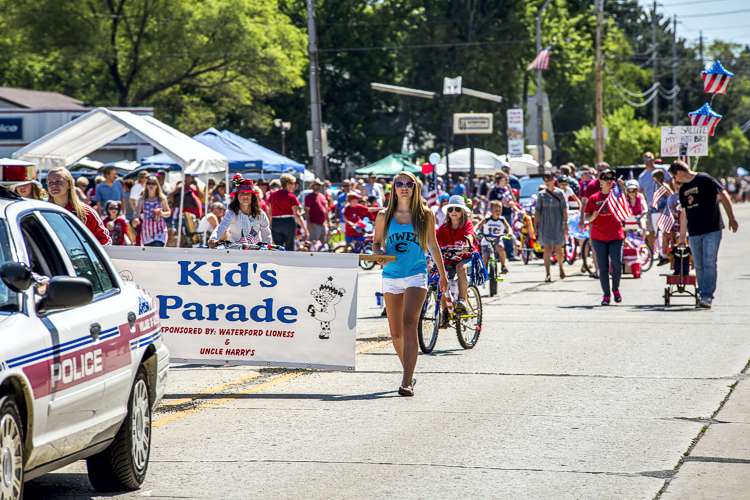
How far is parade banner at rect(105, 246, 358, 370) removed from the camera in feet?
37.5

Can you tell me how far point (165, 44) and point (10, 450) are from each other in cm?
5289

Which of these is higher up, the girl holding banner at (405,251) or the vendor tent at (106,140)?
the vendor tent at (106,140)

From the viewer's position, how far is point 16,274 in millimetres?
5859

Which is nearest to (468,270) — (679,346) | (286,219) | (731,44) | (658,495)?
(679,346)

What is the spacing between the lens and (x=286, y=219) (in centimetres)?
2480

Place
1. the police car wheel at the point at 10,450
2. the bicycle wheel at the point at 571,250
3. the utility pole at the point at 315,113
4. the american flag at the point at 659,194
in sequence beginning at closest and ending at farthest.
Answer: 1. the police car wheel at the point at 10,450
2. the american flag at the point at 659,194
3. the bicycle wheel at the point at 571,250
4. the utility pole at the point at 315,113

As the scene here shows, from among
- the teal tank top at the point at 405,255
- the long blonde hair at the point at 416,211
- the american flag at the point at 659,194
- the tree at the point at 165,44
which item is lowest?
the american flag at the point at 659,194

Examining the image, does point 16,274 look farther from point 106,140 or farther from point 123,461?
point 106,140

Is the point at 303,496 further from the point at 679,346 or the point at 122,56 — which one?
the point at 122,56

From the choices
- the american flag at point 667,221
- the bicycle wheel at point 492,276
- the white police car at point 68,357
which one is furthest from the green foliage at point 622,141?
the white police car at point 68,357

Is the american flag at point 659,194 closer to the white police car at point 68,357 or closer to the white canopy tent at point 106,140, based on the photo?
the white canopy tent at point 106,140

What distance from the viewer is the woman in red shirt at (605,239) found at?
767 inches

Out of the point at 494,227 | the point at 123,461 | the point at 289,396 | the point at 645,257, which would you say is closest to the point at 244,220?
the point at 289,396

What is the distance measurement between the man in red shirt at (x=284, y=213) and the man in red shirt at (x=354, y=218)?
5321 mm
